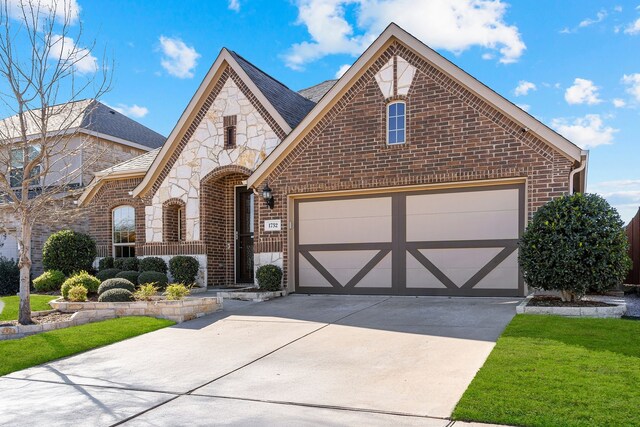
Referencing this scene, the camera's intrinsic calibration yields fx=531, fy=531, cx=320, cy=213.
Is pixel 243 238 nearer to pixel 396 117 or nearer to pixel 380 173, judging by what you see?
pixel 380 173

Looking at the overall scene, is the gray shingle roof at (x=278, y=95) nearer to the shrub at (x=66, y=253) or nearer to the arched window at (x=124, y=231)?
the arched window at (x=124, y=231)

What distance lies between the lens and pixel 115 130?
22531 mm

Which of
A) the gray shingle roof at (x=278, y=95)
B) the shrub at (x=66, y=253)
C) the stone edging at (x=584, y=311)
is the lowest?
the stone edging at (x=584, y=311)

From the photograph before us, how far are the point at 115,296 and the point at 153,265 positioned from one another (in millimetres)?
4290

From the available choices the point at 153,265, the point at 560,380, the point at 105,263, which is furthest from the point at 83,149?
the point at 560,380

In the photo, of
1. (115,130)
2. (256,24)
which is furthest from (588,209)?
(115,130)

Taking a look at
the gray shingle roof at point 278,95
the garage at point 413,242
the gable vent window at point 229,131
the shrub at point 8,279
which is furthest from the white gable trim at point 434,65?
the shrub at point 8,279

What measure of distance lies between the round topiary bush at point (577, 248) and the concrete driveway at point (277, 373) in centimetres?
103

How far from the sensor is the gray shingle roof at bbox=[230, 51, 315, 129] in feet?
49.4

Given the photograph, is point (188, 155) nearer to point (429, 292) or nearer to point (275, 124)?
point (275, 124)

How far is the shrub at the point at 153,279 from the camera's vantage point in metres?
14.1

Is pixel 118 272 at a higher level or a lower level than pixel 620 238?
lower

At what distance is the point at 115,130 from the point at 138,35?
386 inches

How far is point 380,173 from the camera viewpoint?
12.3m
